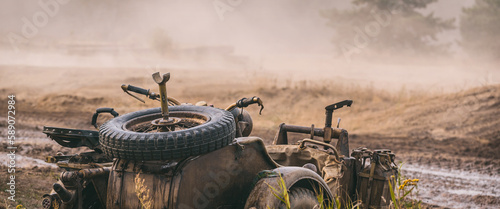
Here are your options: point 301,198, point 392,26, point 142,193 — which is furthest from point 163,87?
point 392,26

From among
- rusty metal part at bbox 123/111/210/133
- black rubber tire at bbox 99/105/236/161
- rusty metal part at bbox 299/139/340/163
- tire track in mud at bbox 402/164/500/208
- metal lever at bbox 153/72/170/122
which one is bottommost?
tire track in mud at bbox 402/164/500/208

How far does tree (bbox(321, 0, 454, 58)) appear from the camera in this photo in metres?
29.4

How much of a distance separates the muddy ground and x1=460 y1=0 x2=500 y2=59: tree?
→ 41.7 feet

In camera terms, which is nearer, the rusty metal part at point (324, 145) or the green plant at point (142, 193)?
the green plant at point (142, 193)

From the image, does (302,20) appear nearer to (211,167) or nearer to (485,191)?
(485,191)

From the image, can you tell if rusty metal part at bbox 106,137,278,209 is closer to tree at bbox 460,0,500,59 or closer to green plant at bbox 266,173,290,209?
green plant at bbox 266,173,290,209

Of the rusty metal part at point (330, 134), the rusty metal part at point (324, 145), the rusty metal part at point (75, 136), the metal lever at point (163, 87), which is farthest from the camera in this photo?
the rusty metal part at point (330, 134)

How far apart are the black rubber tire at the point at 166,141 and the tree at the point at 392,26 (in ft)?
89.6

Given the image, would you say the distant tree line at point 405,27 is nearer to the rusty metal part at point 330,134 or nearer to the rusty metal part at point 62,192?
the rusty metal part at point 330,134

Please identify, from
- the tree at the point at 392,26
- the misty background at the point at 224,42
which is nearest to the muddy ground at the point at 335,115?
the misty background at the point at 224,42

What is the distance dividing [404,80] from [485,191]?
44.3ft

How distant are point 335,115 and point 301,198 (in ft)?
37.3

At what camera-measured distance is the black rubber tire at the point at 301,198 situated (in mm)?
3764

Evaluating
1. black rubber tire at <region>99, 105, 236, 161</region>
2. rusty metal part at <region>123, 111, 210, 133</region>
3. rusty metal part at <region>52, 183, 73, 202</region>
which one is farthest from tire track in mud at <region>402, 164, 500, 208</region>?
rusty metal part at <region>52, 183, 73, 202</region>
